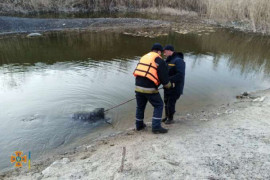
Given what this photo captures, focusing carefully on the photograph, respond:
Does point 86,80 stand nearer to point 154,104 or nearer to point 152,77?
point 154,104

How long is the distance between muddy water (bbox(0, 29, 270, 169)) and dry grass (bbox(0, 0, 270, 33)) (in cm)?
326

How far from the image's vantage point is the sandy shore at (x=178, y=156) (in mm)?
3480

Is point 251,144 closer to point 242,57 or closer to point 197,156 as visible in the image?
point 197,156

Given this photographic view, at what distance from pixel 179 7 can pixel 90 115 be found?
24.2m

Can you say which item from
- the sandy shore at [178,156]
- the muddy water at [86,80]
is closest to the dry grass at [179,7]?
the muddy water at [86,80]

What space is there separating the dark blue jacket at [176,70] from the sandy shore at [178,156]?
1.01 meters

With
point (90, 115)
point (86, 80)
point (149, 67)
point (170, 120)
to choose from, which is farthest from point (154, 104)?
point (86, 80)

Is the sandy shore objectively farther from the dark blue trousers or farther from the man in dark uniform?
the man in dark uniform

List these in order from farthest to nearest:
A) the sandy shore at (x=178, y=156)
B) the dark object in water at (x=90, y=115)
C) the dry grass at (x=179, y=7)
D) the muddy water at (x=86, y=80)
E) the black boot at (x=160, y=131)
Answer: the dry grass at (x=179, y=7), the dark object in water at (x=90, y=115), the muddy water at (x=86, y=80), the black boot at (x=160, y=131), the sandy shore at (x=178, y=156)

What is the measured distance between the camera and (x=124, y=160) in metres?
3.92

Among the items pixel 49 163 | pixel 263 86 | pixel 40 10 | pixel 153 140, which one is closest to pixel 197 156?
A: pixel 153 140

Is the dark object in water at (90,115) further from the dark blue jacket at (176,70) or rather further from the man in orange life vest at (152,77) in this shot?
the dark blue jacket at (176,70)

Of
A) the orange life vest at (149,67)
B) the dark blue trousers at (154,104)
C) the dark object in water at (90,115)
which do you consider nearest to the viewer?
the orange life vest at (149,67)

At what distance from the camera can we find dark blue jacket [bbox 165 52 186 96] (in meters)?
5.13
